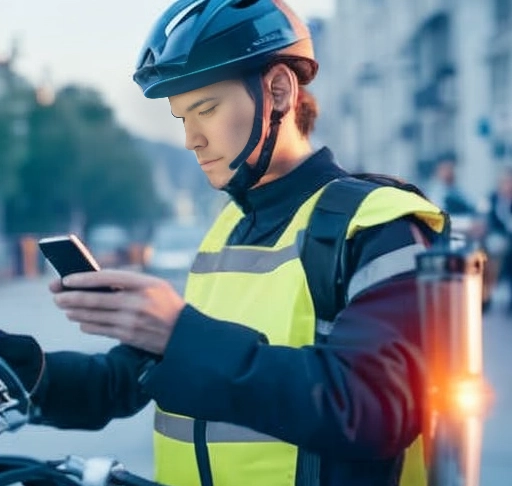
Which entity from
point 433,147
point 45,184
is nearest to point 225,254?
point 433,147

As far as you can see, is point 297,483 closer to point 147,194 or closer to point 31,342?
point 31,342

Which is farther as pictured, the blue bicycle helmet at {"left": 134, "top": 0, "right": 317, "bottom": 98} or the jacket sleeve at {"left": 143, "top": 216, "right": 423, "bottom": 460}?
the blue bicycle helmet at {"left": 134, "top": 0, "right": 317, "bottom": 98}

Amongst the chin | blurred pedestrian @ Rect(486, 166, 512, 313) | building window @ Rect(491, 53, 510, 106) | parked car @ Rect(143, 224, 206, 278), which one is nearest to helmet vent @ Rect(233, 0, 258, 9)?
the chin

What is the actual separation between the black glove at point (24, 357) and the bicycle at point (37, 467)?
0.10 metres

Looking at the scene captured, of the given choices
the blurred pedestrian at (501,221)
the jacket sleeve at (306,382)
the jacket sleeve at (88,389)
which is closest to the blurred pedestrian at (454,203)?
the blurred pedestrian at (501,221)

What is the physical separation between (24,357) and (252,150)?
0.45 metres

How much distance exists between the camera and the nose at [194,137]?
1.93 m

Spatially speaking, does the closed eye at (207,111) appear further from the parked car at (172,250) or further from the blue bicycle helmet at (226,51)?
the parked car at (172,250)

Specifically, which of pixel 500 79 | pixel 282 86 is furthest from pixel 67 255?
pixel 500 79

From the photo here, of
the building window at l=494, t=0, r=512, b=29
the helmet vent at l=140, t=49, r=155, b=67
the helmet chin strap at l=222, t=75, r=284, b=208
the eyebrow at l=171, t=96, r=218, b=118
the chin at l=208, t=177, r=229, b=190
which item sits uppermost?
the building window at l=494, t=0, r=512, b=29

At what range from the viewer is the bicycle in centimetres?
168

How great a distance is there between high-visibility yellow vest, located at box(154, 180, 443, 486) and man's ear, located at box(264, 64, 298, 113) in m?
0.15

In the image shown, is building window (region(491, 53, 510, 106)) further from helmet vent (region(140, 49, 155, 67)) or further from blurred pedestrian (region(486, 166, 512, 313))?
helmet vent (region(140, 49, 155, 67))

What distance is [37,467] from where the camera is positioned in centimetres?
169
